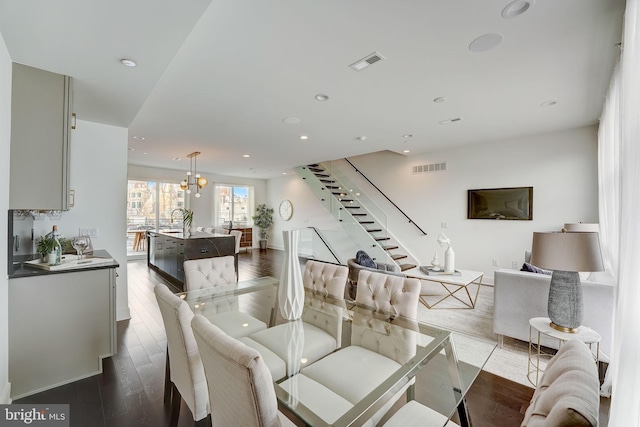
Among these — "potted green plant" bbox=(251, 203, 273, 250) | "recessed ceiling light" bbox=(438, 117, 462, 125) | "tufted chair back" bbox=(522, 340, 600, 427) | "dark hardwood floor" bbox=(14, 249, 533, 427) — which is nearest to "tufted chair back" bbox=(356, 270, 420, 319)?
"dark hardwood floor" bbox=(14, 249, 533, 427)

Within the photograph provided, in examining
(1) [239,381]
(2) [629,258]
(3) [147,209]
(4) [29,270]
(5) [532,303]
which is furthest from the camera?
(3) [147,209]

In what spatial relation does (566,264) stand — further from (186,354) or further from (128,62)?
(128,62)

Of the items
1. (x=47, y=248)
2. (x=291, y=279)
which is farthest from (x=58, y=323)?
(x=291, y=279)

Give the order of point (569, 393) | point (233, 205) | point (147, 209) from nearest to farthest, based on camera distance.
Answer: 1. point (569, 393)
2. point (147, 209)
3. point (233, 205)

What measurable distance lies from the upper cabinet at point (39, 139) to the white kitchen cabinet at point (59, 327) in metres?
0.66

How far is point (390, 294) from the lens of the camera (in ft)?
7.29

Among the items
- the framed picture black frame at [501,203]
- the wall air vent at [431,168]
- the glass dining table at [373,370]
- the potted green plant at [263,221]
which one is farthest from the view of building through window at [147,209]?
the framed picture black frame at [501,203]

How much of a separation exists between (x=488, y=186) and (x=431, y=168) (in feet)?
4.19

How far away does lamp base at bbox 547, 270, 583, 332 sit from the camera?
2.11 meters

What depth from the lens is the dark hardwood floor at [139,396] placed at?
1.87m

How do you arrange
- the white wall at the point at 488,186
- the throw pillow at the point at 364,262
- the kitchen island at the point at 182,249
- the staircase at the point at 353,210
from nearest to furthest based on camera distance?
the throw pillow at the point at 364,262 → the white wall at the point at 488,186 → the kitchen island at the point at 182,249 → the staircase at the point at 353,210

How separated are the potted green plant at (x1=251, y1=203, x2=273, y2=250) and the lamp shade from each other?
29.8 feet

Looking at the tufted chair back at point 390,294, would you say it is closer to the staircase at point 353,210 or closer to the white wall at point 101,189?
the white wall at point 101,189

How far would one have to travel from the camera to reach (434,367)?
1649mm
